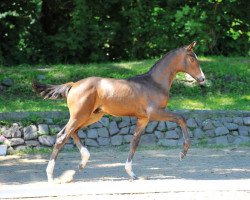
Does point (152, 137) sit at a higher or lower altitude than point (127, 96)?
lower

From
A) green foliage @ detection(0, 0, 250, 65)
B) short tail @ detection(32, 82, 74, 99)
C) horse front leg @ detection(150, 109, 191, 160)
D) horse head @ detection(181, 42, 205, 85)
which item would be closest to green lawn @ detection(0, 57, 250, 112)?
green foliage @ detection(0, 0, 250, 65)

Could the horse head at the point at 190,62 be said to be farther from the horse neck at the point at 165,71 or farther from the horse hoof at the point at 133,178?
the horse hoof at the point at 133,178

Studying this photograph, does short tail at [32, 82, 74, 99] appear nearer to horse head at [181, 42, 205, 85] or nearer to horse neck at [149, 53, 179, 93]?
horse neck at [149, 53, 179, 93]

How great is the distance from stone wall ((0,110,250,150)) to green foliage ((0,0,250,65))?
194 inches

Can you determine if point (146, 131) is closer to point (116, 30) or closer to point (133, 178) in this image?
point (133, 178)

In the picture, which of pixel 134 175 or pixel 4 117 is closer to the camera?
pixel 134 175

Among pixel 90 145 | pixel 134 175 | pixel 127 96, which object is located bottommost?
pixel 90 145

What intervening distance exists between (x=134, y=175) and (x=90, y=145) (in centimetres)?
394

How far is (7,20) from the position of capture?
20.5 meters

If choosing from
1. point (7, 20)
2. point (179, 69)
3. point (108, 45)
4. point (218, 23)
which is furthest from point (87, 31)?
point (179, 69)

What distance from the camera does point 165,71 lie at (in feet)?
35.8

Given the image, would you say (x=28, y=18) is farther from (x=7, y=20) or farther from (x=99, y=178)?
(x=99, y=178)

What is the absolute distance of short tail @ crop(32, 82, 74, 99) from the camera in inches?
421

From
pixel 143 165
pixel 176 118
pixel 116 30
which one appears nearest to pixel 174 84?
pixel 116 30
